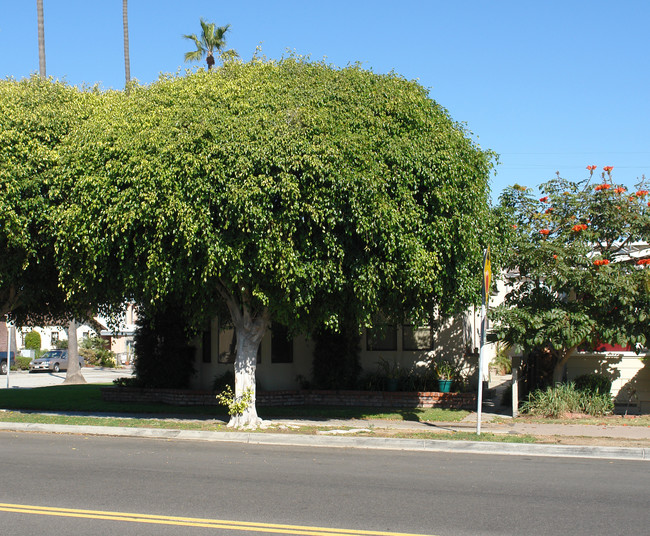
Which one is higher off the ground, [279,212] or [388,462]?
[279,212]

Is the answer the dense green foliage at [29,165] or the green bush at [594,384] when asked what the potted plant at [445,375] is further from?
the dense green foliage at [29,165]

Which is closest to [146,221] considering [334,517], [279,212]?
[279,212]

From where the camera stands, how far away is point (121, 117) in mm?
13852

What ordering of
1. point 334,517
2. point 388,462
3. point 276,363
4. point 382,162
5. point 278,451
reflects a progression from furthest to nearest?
point 276,363 < point 382,162 < point 278,451 < point 388,462 < point 334,517

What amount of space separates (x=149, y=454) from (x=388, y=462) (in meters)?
3.80

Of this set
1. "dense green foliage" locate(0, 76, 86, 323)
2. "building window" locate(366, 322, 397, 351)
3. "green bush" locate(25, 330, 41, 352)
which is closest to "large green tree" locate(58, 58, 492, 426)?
"dense green foliage" locate(0, 76, 86, 323)

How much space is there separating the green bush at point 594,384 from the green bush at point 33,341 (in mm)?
47076

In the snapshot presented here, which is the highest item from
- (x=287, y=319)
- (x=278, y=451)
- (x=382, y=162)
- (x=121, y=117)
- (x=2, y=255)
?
(x=121, y=117)

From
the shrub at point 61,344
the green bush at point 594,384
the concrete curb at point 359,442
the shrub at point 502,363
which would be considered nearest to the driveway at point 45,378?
the shrub at point 61,344

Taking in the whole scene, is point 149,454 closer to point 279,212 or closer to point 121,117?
point 279,212

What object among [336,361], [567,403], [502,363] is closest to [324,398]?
[336,361]

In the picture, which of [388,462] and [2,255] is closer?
[388,462]

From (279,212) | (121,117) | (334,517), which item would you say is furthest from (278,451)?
(121,117)

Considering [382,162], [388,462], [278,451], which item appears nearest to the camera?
[388,462]
